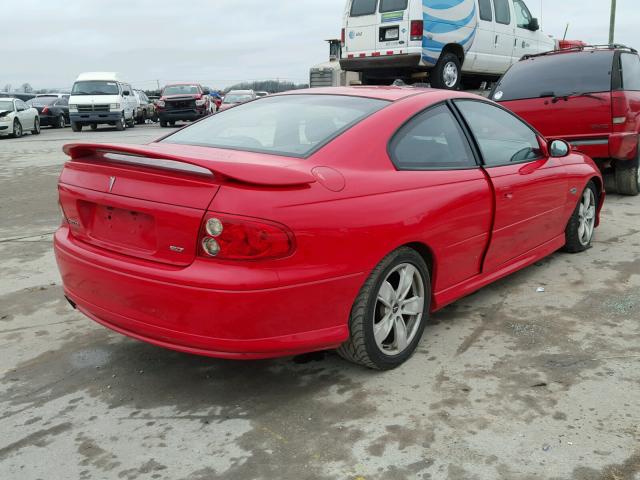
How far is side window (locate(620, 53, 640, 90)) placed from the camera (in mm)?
7364

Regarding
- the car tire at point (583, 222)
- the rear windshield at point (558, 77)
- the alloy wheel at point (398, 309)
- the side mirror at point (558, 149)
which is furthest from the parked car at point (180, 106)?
the alloy wheel at point (398, 309)

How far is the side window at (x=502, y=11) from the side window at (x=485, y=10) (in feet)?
0.91

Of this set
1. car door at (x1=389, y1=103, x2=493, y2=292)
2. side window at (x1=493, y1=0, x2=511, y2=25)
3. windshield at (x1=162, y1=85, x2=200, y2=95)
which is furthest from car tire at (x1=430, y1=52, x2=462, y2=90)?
windshield at (x1=162, y1=85, x2=200, y2=95)

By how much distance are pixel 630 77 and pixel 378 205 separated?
19.3 ft

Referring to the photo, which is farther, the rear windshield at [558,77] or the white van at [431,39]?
the white van at [431,39]

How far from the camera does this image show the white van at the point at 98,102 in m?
23.6

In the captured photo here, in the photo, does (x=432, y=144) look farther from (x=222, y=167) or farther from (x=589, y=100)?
(x=589, y=100)

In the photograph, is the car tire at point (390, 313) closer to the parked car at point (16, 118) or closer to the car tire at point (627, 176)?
the car tire at point (627, 176)

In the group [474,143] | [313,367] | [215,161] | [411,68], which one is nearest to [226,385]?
[313,367]

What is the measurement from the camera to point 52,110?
1072 inches

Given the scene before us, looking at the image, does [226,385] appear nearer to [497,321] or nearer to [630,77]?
[497,321]

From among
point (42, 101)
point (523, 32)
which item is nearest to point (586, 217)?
point (523, 32)

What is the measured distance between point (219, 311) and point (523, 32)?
13.9 metres

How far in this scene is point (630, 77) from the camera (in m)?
7.52
